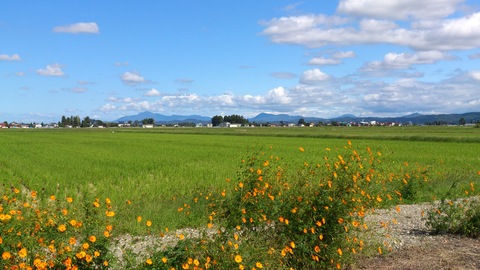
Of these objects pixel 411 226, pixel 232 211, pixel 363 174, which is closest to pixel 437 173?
pixel 411 226

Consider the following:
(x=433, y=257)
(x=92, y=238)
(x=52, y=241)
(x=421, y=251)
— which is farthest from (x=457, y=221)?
(x=52, y=241)

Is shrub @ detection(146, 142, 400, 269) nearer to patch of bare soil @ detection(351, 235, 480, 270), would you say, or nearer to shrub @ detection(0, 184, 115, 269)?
patch of bare soil @ detection(351, 235, 480, 270)

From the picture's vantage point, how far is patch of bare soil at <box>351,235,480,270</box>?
7579 mm

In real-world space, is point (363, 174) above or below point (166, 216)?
above

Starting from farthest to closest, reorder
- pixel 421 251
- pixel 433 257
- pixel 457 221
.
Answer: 1. pixel 457 221
2. pixel 421 251
3. pixel 433 257

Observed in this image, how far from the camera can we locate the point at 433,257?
317 inches

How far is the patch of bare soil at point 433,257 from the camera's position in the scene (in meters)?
7.58

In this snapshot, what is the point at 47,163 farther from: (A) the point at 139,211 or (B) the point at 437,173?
(B) the point at 437,173

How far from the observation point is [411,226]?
11055 millimetres

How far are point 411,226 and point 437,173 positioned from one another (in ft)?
44.7

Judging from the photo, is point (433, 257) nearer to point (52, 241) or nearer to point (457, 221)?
point (457, 221)

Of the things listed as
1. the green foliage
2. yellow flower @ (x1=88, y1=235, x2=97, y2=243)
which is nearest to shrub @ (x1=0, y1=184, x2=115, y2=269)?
yellow flower @ (x1=88, y1=235, x2=97, y2=243)

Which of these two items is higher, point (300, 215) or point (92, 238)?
point (92, 238)

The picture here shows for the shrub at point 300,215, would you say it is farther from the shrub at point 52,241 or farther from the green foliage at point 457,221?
the green foliage at point 457,221
